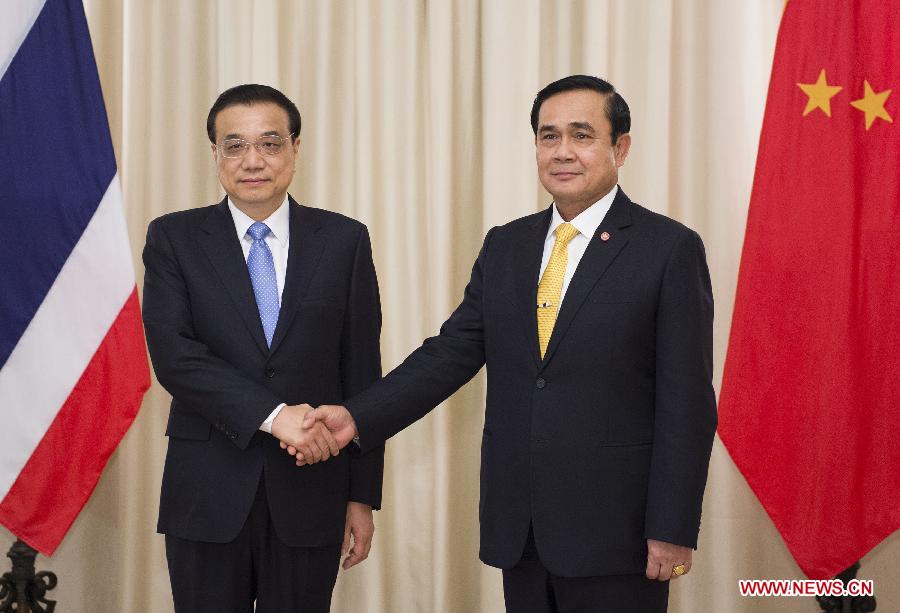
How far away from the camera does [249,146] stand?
2240 mm

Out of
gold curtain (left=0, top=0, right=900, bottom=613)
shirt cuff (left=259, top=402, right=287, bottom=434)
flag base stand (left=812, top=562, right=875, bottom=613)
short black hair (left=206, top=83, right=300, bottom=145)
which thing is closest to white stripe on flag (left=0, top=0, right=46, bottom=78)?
gold curtain (left=0, top=0, right=900, bottom=613)

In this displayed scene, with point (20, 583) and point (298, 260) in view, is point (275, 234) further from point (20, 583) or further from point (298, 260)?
point (20, 583)

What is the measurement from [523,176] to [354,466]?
5.29ft

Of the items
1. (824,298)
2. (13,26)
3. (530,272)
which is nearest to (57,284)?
(13,26)

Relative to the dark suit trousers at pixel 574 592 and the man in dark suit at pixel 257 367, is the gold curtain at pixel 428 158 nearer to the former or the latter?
the man in dark suit at pixel 257 367

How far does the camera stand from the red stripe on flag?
3.18 meters

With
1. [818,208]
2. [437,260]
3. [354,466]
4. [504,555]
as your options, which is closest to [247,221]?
[354,466]

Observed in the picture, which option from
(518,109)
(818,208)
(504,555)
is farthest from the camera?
(518,109)

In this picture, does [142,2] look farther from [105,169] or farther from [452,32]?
[452,32]

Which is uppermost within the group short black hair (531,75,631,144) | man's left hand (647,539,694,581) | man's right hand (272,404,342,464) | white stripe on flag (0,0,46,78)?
white stripe on flag (0,0,46,78)

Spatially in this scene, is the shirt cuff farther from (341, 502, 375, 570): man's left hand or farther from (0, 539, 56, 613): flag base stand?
(0, 539, 56, 613): flag base stand

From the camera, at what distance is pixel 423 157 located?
12.0 feet

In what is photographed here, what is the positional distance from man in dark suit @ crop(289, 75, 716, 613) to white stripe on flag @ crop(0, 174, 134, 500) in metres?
1.42

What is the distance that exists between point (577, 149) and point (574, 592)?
36.7 inches
